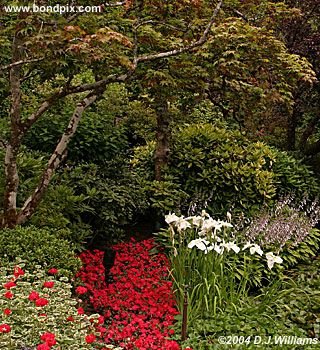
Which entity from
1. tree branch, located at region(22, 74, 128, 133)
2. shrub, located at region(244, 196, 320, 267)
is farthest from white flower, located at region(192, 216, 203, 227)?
tree branch, located at region(22, 74, 128, 133)

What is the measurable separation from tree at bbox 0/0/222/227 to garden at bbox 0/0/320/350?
2 cm

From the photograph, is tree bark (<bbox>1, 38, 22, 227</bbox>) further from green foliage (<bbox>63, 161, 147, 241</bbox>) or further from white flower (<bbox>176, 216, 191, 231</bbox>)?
white flower (<bbox>176, 216, 191, 231</bbox>)

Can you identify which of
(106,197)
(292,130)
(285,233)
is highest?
(285,233)

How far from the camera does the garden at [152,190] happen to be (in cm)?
360

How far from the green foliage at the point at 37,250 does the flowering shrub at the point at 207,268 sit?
902mm

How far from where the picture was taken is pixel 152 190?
5.51 meters

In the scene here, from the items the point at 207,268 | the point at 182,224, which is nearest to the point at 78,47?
the point at 182,224

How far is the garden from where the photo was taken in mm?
3600

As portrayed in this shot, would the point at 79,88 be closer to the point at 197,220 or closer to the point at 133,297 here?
the point at 197,220

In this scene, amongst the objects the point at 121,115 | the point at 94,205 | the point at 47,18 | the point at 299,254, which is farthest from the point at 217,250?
the point at 121,115

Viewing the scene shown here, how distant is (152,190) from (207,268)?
4.60ft

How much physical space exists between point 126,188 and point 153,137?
8.08ft

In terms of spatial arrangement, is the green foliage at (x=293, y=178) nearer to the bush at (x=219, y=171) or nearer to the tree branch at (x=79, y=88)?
the bush at (x=219, y=171)

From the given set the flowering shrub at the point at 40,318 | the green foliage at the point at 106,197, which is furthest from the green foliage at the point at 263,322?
the green foliage at the point at 106,197
